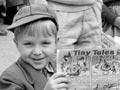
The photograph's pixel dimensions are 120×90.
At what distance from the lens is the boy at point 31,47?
1175 millimetres

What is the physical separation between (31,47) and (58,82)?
0.18m

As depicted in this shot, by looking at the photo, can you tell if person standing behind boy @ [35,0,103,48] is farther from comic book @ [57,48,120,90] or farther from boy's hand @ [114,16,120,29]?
comic book @ [57,48,120,90]

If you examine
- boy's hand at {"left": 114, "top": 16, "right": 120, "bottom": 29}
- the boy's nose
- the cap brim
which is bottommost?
boy's hand at {"left": 114, "top": 16, "right": 120, "bottom": 29}

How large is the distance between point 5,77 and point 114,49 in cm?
39

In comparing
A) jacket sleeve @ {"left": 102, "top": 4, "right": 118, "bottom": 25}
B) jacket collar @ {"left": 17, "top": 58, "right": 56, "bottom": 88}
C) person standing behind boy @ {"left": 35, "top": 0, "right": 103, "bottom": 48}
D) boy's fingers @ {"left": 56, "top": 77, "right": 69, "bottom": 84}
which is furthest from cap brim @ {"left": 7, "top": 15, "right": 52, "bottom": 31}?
jacket sleeve @ {"left": 102, "top": 4, "right": 118, "bottom": 25}

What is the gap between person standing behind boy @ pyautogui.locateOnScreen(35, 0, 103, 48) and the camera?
2289 millimetres

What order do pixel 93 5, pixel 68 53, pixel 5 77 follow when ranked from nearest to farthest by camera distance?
pixel 68 53 < pixel 5 77 < pixel 93 5

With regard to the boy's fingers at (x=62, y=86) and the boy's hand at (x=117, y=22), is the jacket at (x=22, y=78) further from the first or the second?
the boy's hand at (x=117, y=22)

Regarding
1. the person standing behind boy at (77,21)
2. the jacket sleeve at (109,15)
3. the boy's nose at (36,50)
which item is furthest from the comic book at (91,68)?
the jacket sleeve at (109,15)

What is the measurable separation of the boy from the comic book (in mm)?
145

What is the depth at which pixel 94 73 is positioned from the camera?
3.58 feet

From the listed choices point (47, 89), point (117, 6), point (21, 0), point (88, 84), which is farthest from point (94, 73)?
point (21, 0)

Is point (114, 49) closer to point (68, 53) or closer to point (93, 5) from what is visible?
point (68, 53)

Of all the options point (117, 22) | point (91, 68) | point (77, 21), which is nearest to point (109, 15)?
point (117, 22)
